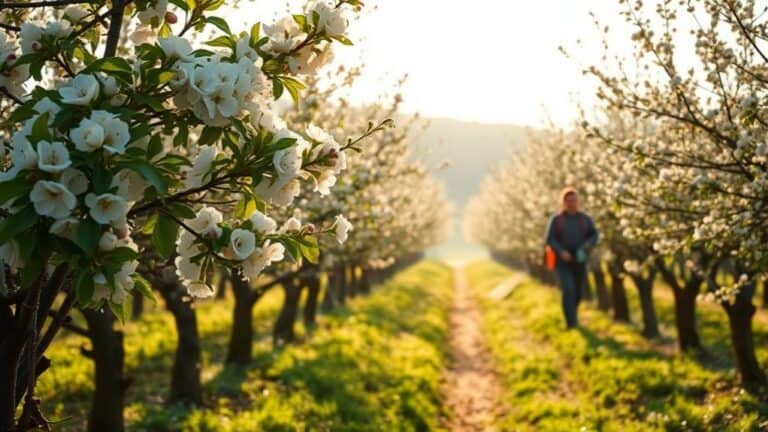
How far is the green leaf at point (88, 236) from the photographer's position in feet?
8.94

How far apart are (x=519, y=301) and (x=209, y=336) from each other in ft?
40.2

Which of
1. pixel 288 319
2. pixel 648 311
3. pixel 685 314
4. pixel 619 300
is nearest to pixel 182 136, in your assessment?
pixel 685 314

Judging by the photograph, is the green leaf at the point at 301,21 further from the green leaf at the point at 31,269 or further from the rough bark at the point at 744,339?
the rough bark at the point at 744,339

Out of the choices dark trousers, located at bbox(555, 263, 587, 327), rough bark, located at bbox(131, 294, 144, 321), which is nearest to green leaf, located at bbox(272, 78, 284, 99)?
dark trousers, located at bbox(555, 263, 587, 327)

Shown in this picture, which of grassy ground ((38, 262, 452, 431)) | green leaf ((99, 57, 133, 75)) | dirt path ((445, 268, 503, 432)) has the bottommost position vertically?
dirt path ((445, 268, 503, 432))

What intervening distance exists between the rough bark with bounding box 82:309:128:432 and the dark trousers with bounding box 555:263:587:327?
909 centimetres

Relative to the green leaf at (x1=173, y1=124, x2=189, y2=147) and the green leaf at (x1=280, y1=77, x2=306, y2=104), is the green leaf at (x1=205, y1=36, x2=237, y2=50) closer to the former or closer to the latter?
the green leaf at (x1=280, y1=77, x2=306, y2=104)

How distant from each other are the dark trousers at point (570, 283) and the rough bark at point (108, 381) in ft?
29.8

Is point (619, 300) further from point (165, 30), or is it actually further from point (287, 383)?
point (165, 30)

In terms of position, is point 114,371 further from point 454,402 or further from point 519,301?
point 519,301

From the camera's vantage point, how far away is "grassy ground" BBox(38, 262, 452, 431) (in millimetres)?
9055

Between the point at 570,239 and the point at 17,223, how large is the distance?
12.4 metres

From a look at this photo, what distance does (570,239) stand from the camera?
45.8ft

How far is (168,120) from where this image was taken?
3352mm
